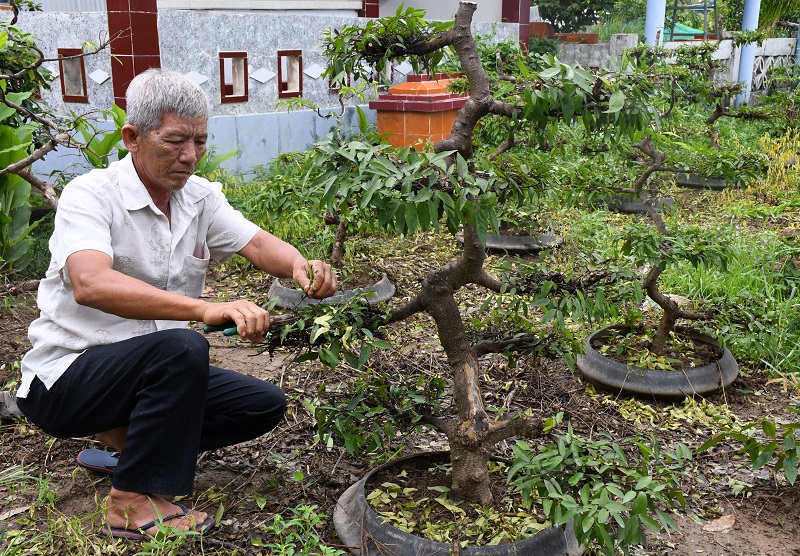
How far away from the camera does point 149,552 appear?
8.30 ft

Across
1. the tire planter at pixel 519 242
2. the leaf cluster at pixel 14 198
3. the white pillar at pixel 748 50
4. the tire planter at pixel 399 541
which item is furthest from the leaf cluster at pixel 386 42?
the white pillar at pixel 748 50

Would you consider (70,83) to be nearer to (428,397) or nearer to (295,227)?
(295,227)

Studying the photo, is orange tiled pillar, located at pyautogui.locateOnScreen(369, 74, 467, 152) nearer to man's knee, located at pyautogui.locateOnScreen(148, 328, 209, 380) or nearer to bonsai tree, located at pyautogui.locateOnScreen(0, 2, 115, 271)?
bonsai tree, located at pyautogui.locateOnScreen(0, 2, 115, 271)

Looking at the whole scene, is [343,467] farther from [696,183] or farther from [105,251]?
[696,183]

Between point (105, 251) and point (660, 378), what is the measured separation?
2.44 metres

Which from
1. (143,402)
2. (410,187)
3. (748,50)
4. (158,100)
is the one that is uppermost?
(748,50)

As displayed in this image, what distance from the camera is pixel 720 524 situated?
2877 mm

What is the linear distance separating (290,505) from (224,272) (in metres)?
3.01

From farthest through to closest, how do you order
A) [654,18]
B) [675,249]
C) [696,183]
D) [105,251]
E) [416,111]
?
1. [654,18]
2. [696,183]
3. [416,111]
4. [675,249]
5. [105,251]

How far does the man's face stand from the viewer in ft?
8.41

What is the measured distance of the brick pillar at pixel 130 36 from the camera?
20.9 ft

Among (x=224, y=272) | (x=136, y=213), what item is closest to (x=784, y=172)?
(x=224, y=272)

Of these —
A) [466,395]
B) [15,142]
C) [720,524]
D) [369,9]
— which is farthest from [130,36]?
[720,524]

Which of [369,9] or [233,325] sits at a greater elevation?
[369,9]
